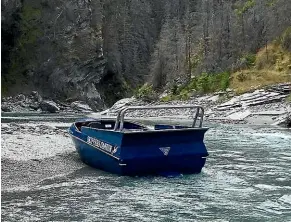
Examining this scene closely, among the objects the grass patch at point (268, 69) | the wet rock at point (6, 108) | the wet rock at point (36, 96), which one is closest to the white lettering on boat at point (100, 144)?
the grass patch at point (268, 69)

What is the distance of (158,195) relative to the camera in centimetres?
1334

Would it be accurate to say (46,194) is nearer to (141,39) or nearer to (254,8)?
(254,8)

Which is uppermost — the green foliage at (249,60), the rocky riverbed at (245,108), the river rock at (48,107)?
the green foliage at (249,60)

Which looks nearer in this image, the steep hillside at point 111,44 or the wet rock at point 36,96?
the steep hillside at point 111,44

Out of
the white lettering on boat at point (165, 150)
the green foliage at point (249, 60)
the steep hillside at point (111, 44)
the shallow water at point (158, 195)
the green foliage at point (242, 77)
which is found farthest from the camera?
the steep hillside at point (111, 44)

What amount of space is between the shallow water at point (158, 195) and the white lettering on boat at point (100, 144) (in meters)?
0.95

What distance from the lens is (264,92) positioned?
53094 millimetres

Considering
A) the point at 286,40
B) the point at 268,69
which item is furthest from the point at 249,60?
the point at 268,69

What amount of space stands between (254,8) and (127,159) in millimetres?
75607

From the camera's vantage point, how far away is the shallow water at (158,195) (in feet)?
36.1

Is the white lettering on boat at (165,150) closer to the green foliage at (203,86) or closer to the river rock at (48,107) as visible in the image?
the green foliage at (203,86)

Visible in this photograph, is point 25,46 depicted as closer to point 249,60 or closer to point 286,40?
point 249,60

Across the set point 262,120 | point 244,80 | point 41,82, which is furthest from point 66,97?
point 262,120

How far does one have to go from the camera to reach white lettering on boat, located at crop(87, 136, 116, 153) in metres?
16.7
